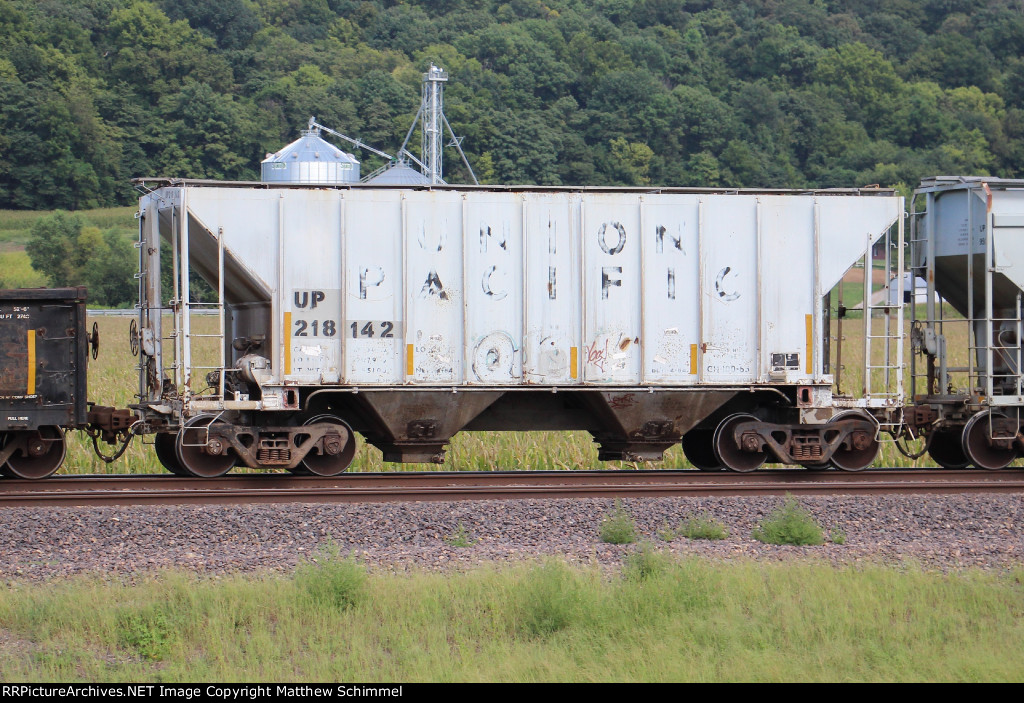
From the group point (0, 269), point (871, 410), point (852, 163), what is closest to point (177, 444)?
point (871, 410)

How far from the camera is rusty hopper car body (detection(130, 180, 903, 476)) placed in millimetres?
14953

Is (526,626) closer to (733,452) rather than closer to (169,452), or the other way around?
(733,452)

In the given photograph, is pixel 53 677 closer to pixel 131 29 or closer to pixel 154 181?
pixel 154 181

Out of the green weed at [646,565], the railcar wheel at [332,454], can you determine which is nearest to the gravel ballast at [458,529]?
the green weed at [646,565]

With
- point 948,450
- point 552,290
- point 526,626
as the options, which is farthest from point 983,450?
point 526,626

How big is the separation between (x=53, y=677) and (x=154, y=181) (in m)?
8.89

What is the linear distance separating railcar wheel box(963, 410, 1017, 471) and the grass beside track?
22.5 feet

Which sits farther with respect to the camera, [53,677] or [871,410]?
[871,410]

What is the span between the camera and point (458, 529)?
11.7m

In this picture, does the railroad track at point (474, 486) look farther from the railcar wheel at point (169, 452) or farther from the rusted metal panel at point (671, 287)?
the rusted metal panel at point (671, 287)

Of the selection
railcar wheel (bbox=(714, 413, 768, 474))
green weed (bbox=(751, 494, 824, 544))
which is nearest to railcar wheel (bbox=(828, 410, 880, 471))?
railcar wheel (bbox=(714, 413, 768, 474))

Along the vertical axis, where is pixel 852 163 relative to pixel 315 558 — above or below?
above

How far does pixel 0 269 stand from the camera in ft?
248

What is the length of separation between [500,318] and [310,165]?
54.7 metres
